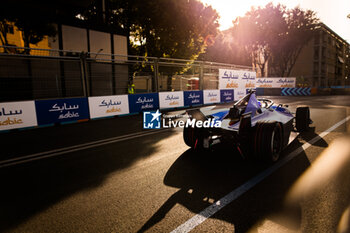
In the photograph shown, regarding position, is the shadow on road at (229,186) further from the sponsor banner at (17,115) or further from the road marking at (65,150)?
the sponsor banner at (17,115)

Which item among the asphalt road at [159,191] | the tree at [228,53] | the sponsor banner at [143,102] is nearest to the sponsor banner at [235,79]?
the sponsor banner at [143,102]

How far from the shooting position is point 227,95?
52.3ft

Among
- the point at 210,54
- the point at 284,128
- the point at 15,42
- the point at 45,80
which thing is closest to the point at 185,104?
the point at 45,80

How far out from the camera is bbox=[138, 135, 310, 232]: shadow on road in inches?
95.5

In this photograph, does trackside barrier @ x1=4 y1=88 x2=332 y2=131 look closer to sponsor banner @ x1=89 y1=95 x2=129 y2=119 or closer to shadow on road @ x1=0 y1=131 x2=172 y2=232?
sponsor banner @ x1=89 y1=95 x2=129 y2=119

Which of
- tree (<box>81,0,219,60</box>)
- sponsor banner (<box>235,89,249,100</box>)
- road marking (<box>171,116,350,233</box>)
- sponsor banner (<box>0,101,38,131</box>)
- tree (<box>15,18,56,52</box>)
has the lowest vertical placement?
road marking (<box>171,116,350,233</box>)

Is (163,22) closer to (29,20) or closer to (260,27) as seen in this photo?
(29,20)

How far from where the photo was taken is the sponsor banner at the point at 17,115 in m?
6.82

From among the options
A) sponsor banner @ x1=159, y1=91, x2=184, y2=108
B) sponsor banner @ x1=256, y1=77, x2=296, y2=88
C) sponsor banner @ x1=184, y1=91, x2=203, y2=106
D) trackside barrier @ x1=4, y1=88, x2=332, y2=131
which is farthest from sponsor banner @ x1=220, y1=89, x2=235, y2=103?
sponsor banner @ x1=256, y1=77, x2=296, y2=88

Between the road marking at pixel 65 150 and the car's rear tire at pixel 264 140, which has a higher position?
the car's rear tire at pixel 264 140

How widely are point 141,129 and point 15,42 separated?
16235 mm

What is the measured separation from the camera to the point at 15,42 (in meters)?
16.6

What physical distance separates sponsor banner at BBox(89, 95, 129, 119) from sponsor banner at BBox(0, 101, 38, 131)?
2.10 m

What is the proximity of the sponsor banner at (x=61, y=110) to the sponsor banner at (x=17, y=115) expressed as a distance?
21cm
